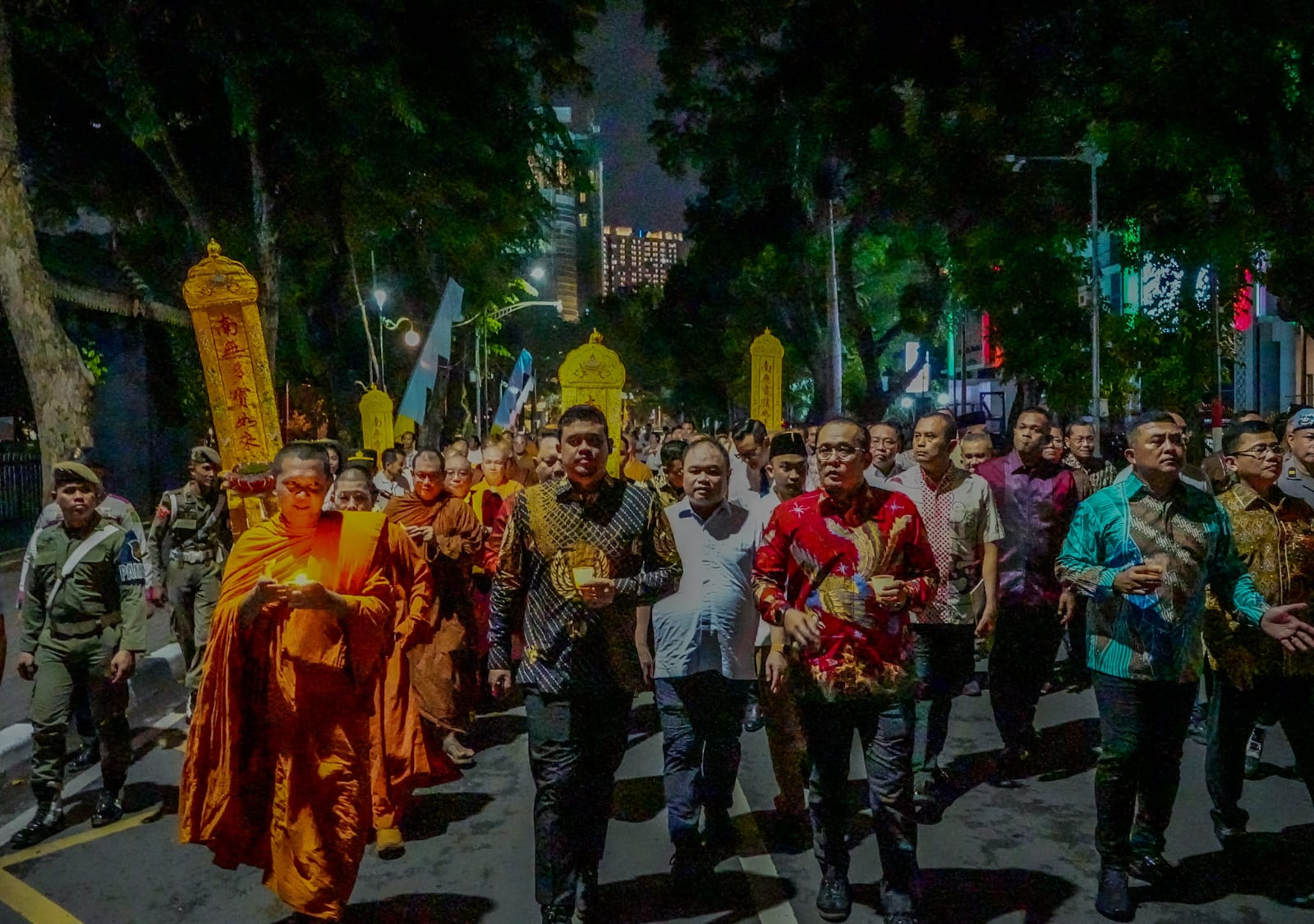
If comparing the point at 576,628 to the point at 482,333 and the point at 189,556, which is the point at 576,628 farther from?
the point at 482,333

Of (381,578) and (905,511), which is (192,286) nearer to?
(381,578)

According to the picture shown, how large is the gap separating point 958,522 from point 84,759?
523 cm

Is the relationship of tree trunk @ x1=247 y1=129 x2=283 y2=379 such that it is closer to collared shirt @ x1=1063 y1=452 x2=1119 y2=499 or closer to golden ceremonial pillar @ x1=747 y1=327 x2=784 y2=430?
golden ceremonial pillar @ x1=747 y1=327 x2=784 y2=430

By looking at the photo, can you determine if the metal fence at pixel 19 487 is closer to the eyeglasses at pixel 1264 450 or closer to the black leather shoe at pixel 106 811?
the black leather shoe at pixel 106 811

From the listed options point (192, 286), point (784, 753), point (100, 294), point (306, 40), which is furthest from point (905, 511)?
point (100, 294)

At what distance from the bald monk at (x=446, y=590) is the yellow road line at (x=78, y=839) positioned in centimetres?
152

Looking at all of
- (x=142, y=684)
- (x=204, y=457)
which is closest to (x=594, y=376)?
(x=204, y=457)

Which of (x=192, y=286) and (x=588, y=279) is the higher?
(x=588, y=279)

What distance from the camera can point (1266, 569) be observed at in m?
4.50

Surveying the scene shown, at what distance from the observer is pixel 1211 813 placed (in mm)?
4961

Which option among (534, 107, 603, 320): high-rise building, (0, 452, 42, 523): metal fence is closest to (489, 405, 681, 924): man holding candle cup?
(0, 452, 42, 523): metal fence

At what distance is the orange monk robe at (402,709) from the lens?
166 inches

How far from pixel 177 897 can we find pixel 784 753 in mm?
2713

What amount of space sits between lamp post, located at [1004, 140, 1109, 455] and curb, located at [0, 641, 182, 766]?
15.9 m
